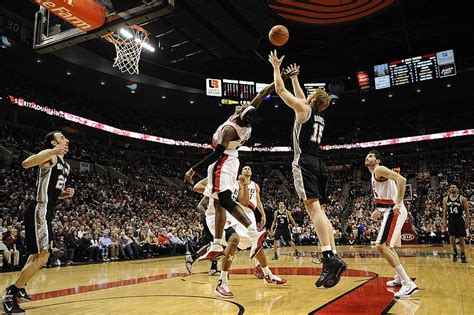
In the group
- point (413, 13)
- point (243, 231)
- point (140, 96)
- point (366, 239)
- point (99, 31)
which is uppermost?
point (413, 13)

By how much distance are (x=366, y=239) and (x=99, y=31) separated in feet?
57.6

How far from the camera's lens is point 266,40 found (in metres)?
21.5

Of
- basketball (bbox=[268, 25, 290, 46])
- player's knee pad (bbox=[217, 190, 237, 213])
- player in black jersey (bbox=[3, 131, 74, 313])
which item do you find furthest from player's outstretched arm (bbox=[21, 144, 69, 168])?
basketball (bbox=[268, 25, 290, 46])

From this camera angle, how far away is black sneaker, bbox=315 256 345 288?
3.59 m

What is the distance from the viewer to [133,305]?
156 inches

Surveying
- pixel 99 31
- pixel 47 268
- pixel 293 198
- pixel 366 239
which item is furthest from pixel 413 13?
pixel 47 268

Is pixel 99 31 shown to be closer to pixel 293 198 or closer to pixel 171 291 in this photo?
pixel 171 291

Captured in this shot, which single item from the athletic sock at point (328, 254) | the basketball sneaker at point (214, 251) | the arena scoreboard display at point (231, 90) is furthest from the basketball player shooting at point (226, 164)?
the arena scoreboard display at point (231, 90)

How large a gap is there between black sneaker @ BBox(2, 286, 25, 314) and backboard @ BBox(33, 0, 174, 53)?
3.87 m

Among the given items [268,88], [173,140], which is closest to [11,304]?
[268,88]

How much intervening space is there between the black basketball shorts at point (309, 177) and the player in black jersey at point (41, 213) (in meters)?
2.46

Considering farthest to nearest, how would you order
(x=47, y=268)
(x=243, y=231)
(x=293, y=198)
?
(x=293, y=198) < (x=47, y=268) < (x=243, y=231)

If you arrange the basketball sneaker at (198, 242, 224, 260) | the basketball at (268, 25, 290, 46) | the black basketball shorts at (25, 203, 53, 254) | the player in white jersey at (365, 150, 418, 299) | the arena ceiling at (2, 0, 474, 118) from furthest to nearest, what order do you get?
the arena ceiling at (2, 0, 474, 118), the basketball sneaker at (198, 242, 224, 260), the player in white jersey at (365, 150, 418, 299), the basketball at (268, 25, 290, 46), the black basketball shorts at (25, 203, 53, 254)

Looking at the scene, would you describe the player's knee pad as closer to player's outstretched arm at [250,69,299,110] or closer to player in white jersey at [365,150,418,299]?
player's outstretched arm at [250,69,299,110]
